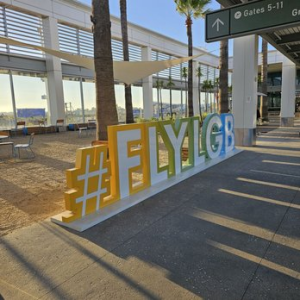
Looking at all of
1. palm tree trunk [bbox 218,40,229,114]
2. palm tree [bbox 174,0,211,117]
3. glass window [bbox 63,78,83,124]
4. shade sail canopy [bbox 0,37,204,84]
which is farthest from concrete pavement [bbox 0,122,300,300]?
glass window [bbox 63,78,83,124]

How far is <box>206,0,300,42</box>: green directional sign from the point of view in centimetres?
468

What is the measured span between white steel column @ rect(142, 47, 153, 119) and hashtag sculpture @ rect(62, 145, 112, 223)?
21.9m

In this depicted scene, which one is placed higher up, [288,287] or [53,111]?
[53,111]

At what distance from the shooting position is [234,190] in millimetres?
4828

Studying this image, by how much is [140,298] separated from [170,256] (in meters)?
0.66

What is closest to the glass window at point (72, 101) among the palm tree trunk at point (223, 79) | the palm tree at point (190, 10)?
the palm tree at point (190, 10)

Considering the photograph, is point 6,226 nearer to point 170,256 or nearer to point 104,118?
point 170,256

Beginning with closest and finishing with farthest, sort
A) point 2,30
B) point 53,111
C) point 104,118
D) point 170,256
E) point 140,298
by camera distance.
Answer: point 140,298 → point 170,256 → point 104,118 → point 2,30 → point 53,111

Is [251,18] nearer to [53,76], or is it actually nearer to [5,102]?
[5,102]

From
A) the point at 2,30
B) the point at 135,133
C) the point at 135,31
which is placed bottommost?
the point at 135,133

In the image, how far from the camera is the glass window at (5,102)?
16156 millimetres

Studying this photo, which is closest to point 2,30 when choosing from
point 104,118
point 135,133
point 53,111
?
point 53,111

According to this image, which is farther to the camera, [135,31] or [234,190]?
[135,31]

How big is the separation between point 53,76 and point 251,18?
1590cm
